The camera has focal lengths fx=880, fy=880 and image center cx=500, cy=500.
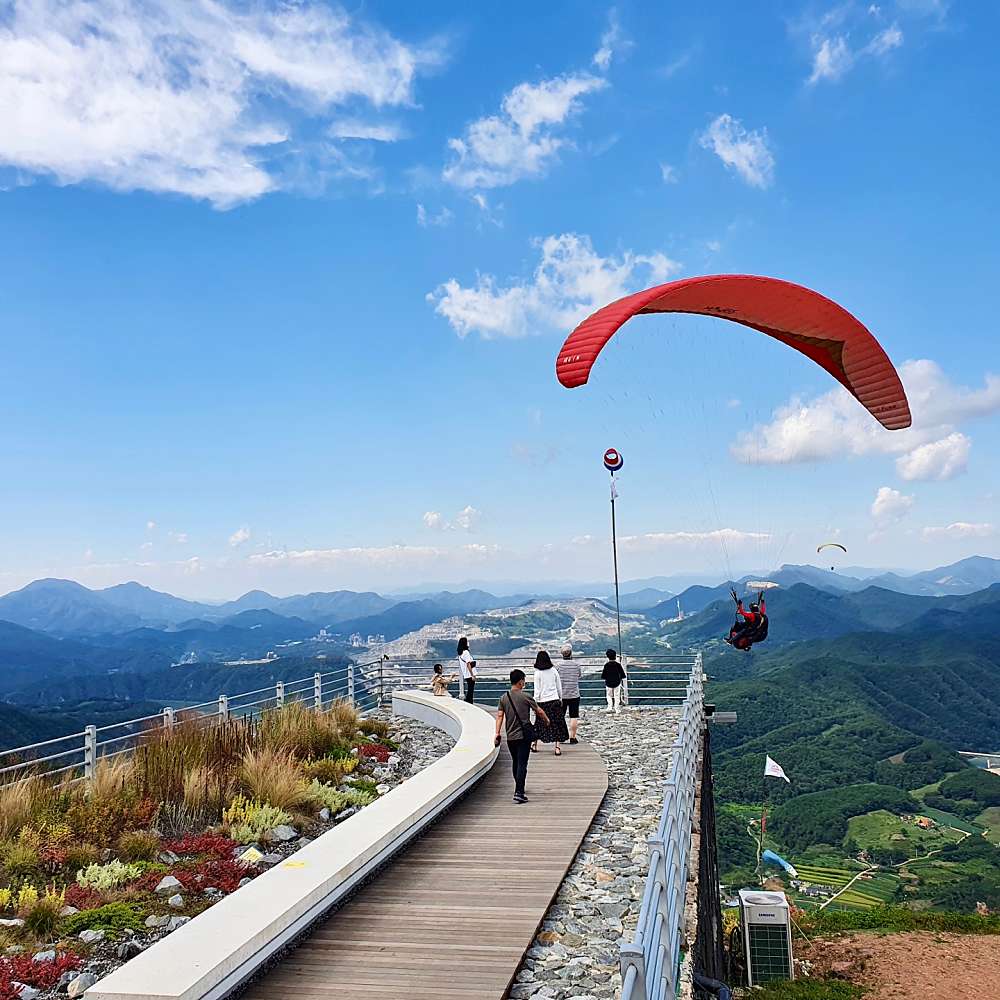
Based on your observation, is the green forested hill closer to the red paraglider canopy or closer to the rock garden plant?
the red paraglider canopy

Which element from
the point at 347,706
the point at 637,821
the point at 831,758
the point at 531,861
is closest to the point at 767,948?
the point at 347,706

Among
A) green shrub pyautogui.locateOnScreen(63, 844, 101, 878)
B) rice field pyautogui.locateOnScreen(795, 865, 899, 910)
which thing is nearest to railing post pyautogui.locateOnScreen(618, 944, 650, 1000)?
green shrub pyautogui.locateOnScreen(63, 844, 101, 878)

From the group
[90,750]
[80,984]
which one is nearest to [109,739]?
[90,750]

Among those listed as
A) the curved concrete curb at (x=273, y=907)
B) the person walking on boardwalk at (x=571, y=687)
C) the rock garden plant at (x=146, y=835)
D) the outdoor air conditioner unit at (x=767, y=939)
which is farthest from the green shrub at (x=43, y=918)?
the outdoor air conditioner unit at (x=767, y=939)

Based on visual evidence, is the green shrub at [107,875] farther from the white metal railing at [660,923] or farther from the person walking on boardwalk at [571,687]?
the person walking on boardwalk at [571,687]

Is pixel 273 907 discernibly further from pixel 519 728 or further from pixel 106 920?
pixel 519 728

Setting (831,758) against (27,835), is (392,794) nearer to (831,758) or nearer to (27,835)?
(27,835)
